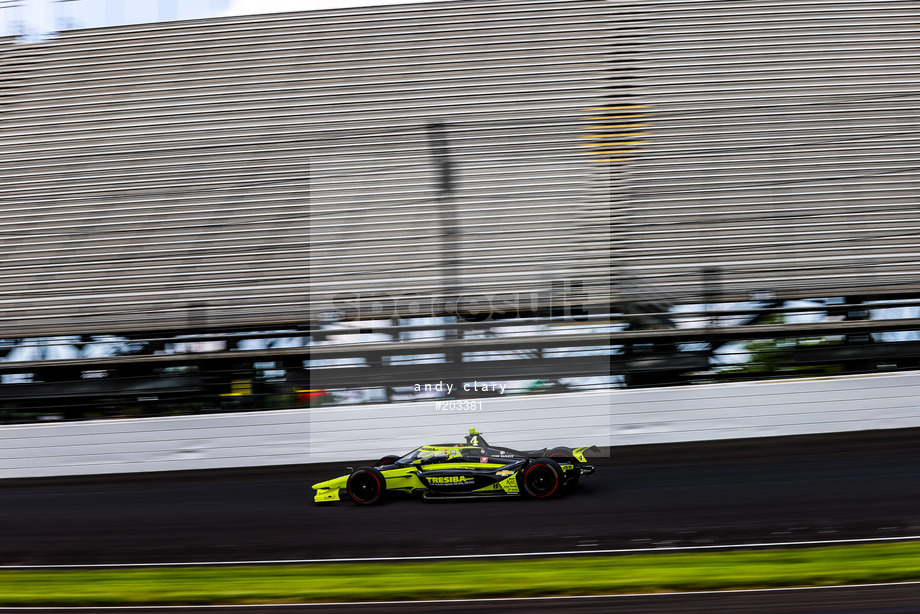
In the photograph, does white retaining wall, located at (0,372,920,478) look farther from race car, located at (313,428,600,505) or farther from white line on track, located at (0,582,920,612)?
white line on track, located at (0,582,920,612)

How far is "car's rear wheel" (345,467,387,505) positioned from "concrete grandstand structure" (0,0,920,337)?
3.03 m

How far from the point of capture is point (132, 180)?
9156 mm

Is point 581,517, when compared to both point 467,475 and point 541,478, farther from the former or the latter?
point 467,475

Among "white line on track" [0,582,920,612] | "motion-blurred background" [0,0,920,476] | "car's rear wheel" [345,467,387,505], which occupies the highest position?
"motion-blurred background" [0,0,920,476]

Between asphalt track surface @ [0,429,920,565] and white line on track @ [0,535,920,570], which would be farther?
asphalt track surface @ [0,429,920,565]

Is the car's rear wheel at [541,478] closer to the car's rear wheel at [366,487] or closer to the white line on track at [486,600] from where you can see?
the car's rear wheel at [366,487]

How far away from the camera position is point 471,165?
891 centimetres

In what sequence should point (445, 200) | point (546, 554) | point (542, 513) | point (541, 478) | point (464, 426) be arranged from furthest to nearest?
point (445, 200), point (464, 426), point (541, 478), point (542, 513), point (546, 554)

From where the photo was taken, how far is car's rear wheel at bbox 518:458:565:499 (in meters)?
5.71

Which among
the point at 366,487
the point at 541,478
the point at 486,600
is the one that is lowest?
the point at 486,600

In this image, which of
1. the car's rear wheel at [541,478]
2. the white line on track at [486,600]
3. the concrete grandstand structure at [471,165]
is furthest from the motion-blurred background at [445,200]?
the white line on track at [486,600]

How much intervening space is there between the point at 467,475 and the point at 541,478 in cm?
62

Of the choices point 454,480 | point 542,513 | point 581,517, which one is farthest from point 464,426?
point 581,517

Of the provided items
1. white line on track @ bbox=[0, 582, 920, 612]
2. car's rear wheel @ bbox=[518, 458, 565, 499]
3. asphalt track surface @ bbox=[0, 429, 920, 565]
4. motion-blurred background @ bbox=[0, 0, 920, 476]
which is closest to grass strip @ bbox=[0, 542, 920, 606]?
white line on track @ bbox=[0, 582, 920, 612]
